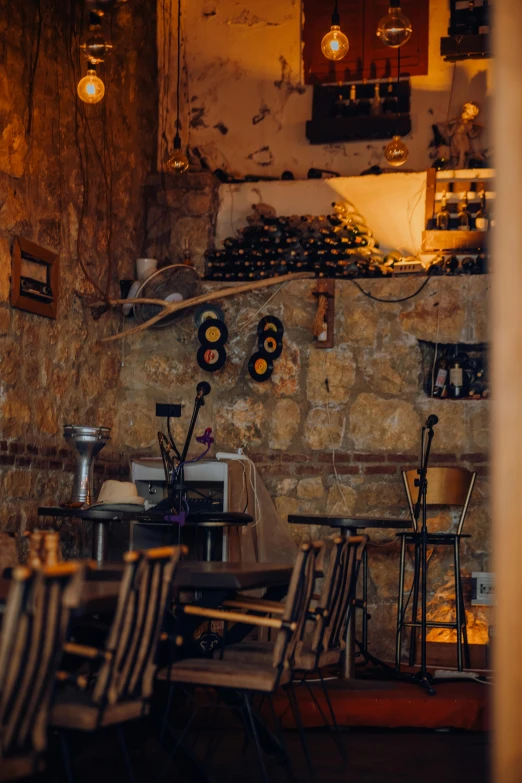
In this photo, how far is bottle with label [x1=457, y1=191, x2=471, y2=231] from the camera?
7.57 meters

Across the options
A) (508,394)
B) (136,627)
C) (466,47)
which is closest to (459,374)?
(466,47)

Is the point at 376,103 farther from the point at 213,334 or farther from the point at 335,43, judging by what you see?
the point at 213,334

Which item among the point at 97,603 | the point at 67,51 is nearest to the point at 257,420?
the point at 67,51

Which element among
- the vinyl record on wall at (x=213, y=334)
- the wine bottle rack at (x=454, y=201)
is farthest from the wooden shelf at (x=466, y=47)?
the vinyl record on wall at (x=213, y=334)

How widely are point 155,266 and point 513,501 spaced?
5.68 m

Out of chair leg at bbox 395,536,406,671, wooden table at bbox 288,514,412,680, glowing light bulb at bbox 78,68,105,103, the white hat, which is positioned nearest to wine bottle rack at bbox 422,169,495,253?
chair leg at bbox 395,536,406,671

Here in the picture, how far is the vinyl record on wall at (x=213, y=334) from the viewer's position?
7355 mm

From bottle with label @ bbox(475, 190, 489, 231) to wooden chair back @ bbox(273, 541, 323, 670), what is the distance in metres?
4.28

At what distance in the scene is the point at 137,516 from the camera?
562 cm

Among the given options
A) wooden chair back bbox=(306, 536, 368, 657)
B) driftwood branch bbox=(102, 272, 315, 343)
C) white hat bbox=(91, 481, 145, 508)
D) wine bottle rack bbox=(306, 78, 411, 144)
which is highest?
wine bottle rack bbox=(306, 78, 411, 144)

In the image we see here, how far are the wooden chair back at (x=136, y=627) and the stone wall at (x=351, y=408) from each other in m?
4.06

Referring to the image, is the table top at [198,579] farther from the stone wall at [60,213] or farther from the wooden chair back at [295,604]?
the stone wall at [60,213]

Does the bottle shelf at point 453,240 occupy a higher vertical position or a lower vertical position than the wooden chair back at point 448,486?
higher

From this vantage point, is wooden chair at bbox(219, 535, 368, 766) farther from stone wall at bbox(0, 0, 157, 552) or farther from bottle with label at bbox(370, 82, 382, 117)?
Result: bottle with label at bbox(370, 82, 382, 117)
